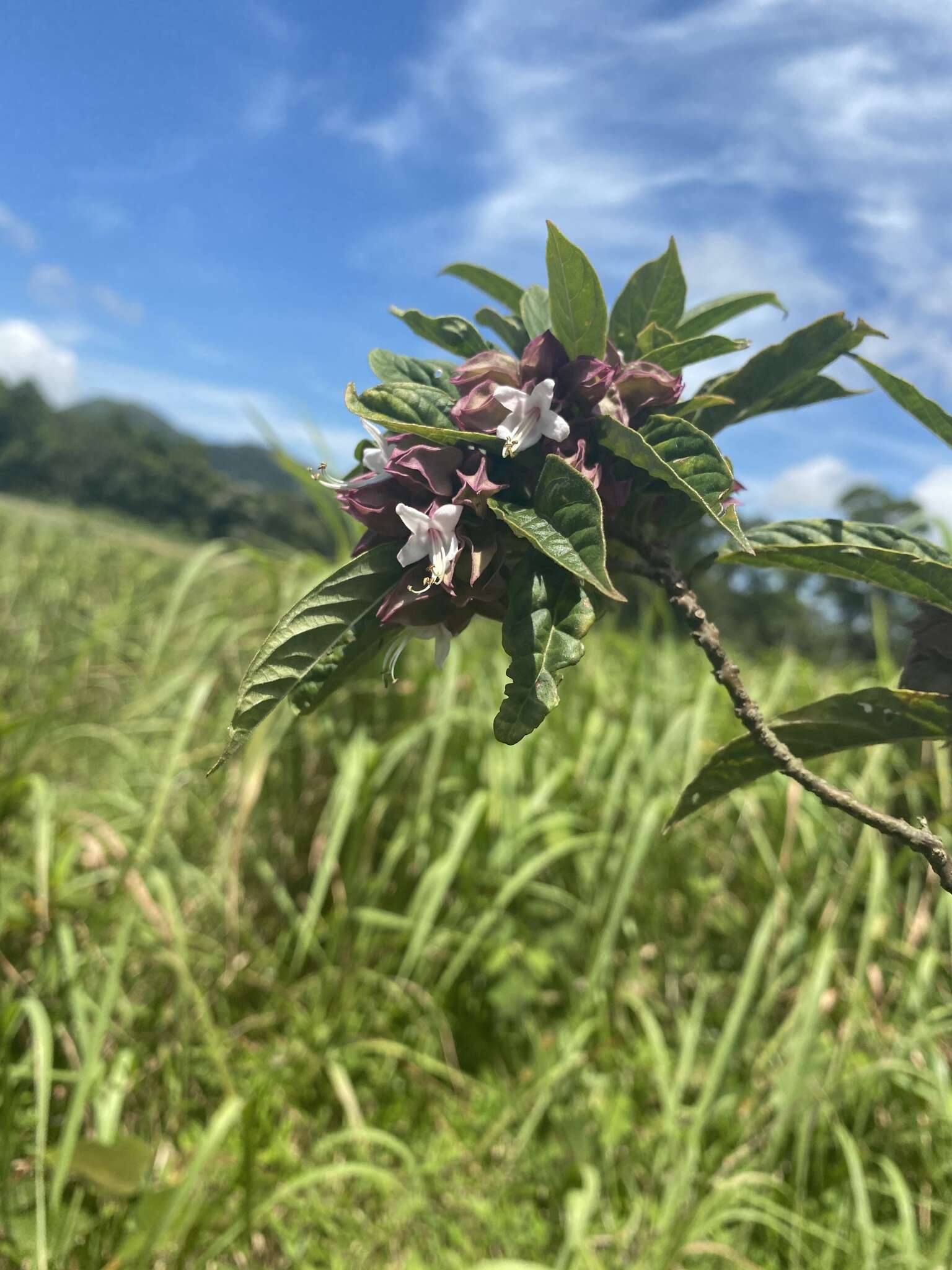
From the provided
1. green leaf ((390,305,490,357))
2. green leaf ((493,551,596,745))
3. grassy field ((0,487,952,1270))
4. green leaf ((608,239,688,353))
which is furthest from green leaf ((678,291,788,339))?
grassy field ((0,487,952,1270))

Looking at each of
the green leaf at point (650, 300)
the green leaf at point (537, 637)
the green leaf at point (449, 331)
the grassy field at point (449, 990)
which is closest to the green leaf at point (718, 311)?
the green leaf at point (650, 300)

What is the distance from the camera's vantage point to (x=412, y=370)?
1.91 ft

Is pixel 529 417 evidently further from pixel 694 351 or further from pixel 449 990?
pixel 449 990

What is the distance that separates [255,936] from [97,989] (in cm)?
49

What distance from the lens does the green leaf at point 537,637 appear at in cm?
45

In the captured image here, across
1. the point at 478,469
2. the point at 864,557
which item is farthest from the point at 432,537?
the point at 864,557

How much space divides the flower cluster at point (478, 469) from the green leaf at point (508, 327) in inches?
2.9

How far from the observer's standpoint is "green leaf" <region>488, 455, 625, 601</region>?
448 millimetres

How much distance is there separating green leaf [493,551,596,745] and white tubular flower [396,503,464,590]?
44 mm

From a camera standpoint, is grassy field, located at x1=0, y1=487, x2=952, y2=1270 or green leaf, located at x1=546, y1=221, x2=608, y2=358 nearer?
green leaf, located at x1=546, y1=221, x2=608, y2=358

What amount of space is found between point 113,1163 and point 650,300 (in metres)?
1.45

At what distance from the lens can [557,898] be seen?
220 centimetres

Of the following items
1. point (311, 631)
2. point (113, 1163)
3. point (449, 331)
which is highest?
point (449, 331)

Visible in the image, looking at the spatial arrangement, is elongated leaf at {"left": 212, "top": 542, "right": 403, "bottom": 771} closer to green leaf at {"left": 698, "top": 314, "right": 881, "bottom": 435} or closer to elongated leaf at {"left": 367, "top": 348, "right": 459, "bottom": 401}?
elongated leaf at {"left": 367, "top": 348, "right": 459, "bottom": 401}
